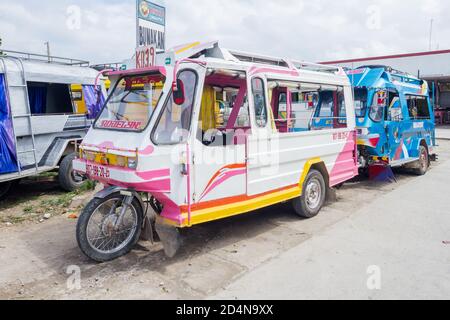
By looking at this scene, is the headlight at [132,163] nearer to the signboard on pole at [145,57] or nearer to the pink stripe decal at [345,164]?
the signboard on pole at [145,57]

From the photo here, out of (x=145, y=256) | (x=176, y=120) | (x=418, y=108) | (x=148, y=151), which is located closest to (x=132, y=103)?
(x=176, y=120)

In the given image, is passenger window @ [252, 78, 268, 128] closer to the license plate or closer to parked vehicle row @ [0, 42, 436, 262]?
parked vehicle row @ [0, 42, 436, 262]

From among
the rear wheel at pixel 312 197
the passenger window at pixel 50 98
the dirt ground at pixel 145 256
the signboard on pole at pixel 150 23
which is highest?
the signboard on pole at pixel 150 23

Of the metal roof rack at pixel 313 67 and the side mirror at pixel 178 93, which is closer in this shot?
the side mirror at pixel 178 93

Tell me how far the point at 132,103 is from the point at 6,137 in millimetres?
3297

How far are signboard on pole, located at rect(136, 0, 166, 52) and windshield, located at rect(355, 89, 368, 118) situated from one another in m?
5.18

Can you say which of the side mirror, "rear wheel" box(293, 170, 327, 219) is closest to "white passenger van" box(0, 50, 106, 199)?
the side mirror

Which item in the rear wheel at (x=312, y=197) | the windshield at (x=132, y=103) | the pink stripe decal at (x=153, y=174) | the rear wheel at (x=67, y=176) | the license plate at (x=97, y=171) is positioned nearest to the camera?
the pink stripe decal at (x=153, y=174)

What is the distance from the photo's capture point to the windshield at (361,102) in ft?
26.4

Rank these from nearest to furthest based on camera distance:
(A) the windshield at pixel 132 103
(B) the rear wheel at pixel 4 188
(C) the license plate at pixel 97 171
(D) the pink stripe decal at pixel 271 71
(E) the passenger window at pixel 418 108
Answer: (C) the license plate at pixel 97 171, (A) the windshield at pixel 132 103, (D) the pink stripe decal at pixel 271 71, (B) the rear wheel at pixel 4 188, (E) the passenger window at pixel 418 108

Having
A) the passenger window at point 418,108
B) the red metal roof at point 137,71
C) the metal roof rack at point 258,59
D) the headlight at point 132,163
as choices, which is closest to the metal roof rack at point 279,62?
the metal roof rack at point 258,59

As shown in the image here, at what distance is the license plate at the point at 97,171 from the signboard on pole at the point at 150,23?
19.9ft
